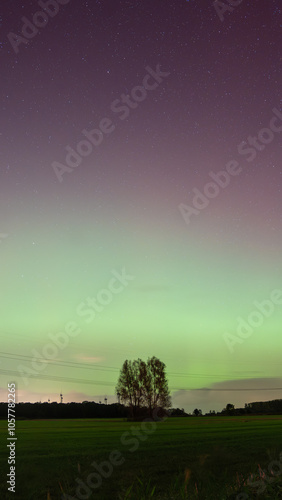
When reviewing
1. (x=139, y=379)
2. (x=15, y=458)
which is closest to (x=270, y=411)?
(x=139, y=379)

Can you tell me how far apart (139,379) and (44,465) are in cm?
10041

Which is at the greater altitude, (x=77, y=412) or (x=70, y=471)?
(x=77, y=412)

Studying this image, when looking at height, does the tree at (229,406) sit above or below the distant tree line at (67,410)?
below

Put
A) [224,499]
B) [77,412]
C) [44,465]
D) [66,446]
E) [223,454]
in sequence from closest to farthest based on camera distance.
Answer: [224,499] → [44,465] → [223,454] → [66,446] → [77,412]

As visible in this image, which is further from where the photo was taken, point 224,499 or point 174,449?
point 174,449

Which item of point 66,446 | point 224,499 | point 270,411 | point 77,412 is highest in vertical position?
point 77,412

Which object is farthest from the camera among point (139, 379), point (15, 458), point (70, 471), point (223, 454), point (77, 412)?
point (77, 412)

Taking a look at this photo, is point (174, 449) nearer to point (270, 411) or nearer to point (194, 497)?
point (194, 497)

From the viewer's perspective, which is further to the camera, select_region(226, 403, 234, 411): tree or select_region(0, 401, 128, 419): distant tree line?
select_region(226, 403, 234, 411): tree

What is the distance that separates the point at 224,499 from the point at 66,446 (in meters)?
28.6

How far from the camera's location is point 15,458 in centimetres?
2367

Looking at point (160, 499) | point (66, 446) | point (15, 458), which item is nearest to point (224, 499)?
point (160, 499)

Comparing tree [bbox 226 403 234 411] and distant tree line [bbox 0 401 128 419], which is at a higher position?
distant tree line [bbox 0 401 128 419]

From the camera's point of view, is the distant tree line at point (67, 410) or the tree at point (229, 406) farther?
the tree at point (229, 406)
